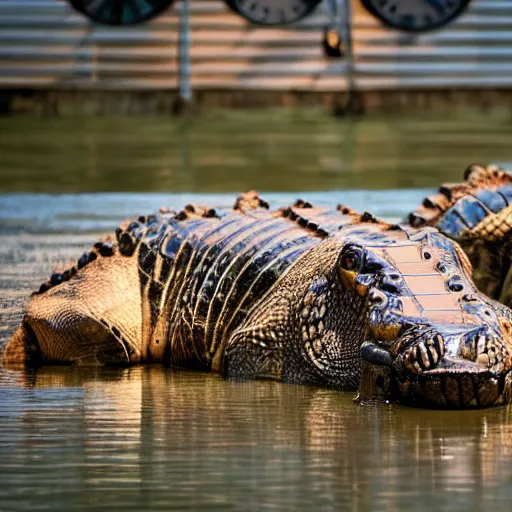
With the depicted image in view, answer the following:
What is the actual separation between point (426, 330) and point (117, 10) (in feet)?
67.4

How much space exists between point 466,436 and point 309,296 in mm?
1393

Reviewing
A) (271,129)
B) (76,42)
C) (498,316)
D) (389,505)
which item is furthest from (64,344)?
(76,42)

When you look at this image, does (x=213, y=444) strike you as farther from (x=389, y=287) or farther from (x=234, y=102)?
(x=234, y=102)

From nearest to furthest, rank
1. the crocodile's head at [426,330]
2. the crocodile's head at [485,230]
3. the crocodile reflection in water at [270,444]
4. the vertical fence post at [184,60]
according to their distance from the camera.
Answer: the crocodile reflection in water at [270,444], the crocodile's head at [426,330], the crocodile's head at [485,230], the vertical fence post at [184,60]

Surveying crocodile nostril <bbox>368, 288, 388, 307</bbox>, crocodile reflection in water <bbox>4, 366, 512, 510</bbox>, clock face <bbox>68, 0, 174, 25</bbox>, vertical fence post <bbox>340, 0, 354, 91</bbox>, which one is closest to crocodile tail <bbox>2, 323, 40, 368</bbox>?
crocodile reflection in water <bbox>4, 366, 512, 510</bbox>

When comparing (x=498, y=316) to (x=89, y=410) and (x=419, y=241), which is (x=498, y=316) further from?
(x=89, y=410)

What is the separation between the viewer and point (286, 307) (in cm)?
668

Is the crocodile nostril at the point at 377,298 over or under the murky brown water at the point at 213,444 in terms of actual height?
over

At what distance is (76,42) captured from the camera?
26.0 meters

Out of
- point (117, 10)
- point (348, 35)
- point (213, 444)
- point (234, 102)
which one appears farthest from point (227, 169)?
point (213, 444)

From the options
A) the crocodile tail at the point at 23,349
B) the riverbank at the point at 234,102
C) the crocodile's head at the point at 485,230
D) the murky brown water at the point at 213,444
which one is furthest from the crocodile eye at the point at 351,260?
the riverbank at the point at 234,102

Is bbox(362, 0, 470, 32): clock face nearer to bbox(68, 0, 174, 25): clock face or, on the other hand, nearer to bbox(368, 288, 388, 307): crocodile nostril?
bbox(68, 0, 174, 25): clock face

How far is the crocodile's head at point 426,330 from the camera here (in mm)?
5648

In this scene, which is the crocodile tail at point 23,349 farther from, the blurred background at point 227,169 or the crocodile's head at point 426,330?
the crocodile's head at point 426,330
